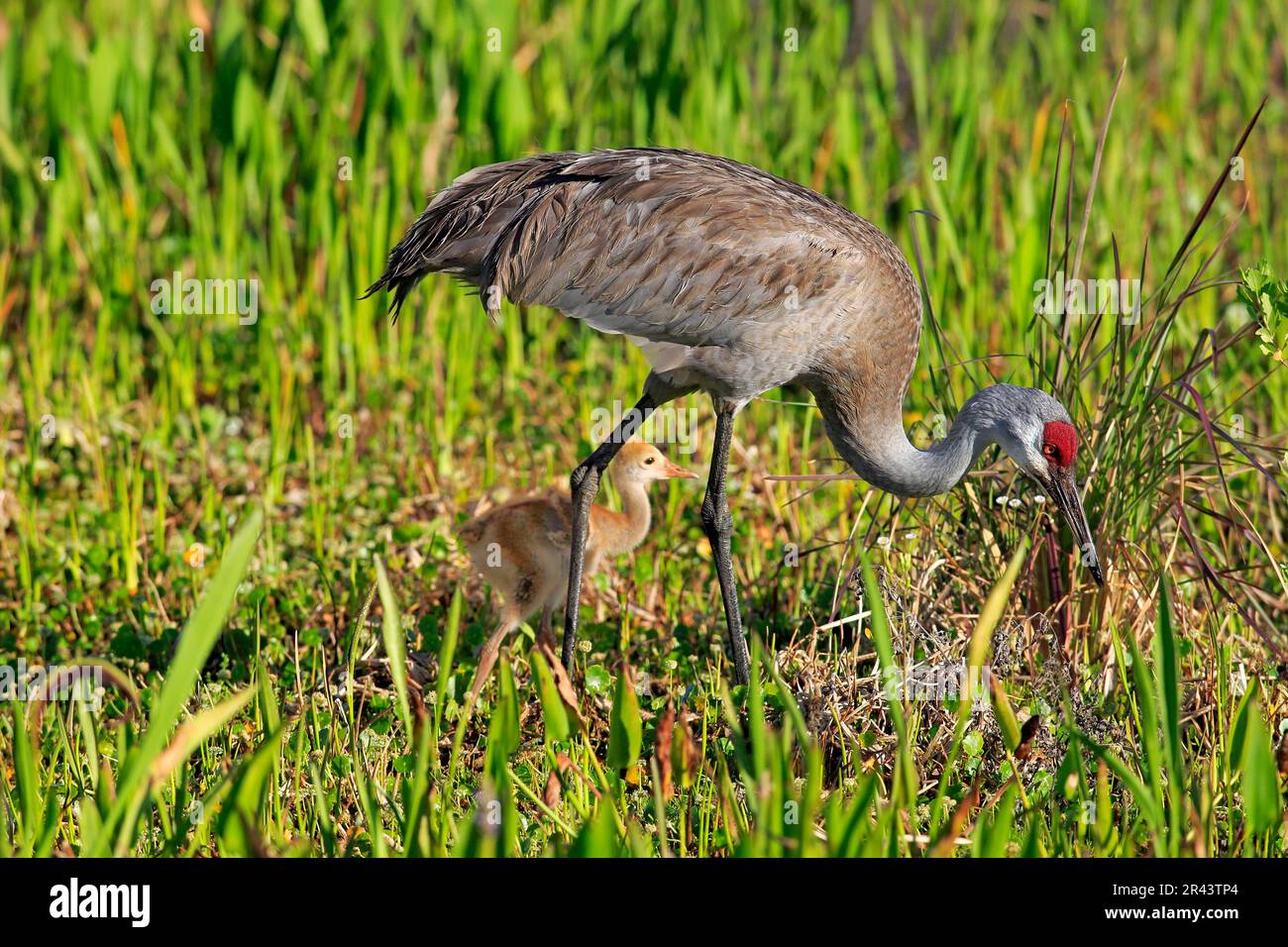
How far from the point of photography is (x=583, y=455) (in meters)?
5.38

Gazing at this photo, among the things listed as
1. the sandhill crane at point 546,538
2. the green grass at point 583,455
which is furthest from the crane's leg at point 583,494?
the green grass at point 583,455

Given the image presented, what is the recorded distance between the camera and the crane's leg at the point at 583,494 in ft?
13.8

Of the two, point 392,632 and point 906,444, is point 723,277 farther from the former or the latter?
point 392,632

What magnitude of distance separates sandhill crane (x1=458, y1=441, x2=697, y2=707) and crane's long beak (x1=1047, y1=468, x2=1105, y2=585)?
118 cm

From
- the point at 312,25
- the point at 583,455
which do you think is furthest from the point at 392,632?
the point at 312,25

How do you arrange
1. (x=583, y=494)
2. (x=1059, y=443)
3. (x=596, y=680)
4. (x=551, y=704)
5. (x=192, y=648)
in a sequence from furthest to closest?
(x=583, y=494)
(x=596, y=680)
(x=1059, y=443)
(x=551, y=704)
(x=192, y=648)

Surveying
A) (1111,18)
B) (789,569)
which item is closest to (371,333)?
(789,569)

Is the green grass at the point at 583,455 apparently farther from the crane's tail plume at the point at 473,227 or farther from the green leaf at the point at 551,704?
the crane's tail plume at the point at 473,227

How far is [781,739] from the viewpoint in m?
2.66

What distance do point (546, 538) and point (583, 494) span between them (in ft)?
0.58

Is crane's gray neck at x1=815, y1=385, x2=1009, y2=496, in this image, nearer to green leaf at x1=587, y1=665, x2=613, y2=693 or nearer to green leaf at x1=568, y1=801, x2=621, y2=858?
green leaf at x1=587, y1=665, x2=613, y2=693

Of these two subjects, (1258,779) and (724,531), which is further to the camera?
(724,531)

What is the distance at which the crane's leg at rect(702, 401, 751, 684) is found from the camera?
4.12 meters
